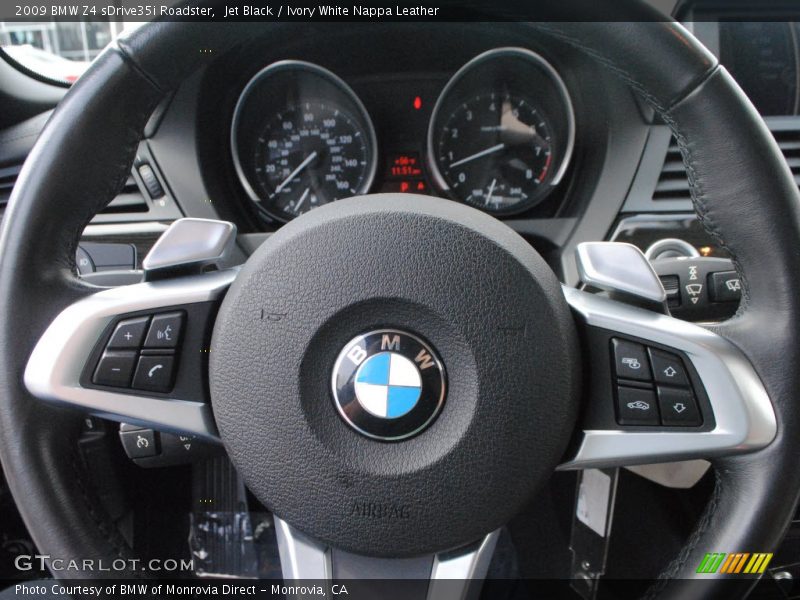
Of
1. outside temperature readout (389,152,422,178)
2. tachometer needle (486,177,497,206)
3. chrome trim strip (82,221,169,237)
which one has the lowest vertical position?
chrome trim strip (82,221,169,237)

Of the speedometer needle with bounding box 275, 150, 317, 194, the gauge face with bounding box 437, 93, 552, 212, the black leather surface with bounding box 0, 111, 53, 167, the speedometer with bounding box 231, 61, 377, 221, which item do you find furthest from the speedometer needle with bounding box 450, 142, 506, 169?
the black leather surface with bounding box 0, 111, 53, 167

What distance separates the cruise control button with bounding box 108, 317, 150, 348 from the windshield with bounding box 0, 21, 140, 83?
96cm

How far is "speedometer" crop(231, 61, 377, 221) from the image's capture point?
1.79m

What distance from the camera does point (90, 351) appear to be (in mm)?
797

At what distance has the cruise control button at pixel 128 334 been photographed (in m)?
0.80

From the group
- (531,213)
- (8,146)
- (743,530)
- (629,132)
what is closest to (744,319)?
(743,530)

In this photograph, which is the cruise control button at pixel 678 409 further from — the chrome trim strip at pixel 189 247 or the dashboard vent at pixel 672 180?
the dashboard vent at pixel 672 180

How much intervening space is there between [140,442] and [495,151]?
3.75 ft

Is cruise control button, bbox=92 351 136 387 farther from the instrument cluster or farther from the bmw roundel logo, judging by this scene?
the instrument cluster

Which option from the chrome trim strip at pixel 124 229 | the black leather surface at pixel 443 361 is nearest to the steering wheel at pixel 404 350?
the black leather surface at pixel 443 361

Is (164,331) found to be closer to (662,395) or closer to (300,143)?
(662,395)

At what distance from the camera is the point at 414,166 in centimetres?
187

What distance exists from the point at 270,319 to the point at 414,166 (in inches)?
46.4

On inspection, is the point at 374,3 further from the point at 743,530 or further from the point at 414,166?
the point at 743,530
